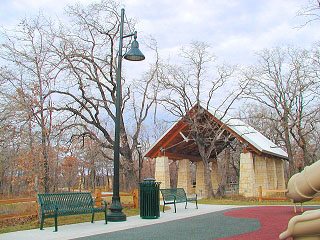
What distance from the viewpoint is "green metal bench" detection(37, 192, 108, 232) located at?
8355mm

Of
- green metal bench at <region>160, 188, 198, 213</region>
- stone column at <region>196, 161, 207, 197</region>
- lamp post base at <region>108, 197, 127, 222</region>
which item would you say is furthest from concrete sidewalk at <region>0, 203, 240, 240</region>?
stone column at <region>196, 161, 207, 197</region>

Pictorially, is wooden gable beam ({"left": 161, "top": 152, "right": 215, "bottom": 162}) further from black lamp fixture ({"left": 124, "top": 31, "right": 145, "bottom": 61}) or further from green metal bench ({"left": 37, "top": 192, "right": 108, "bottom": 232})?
green metal bench ({"left": 37, "top": 192, "right": 108, "bottom": 232})

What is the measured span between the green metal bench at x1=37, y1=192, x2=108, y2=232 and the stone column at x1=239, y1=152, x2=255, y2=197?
1523cm

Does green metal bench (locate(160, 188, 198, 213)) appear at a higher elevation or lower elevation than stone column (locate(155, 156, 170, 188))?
lower

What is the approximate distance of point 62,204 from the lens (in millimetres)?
9008

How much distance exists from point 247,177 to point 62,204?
1650 centimetres

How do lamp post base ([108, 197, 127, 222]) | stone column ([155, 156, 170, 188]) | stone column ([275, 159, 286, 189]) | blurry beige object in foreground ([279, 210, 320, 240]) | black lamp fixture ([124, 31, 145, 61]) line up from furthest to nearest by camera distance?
stone column ([275, 159, 286, 189])
stone column ([155, 156, 170, 188])
black lamp fixture ([124, 31, 145, 61])
lamp post base ([108, 197, 127, 222])
blurry beige object in foreground ([279, 210, 320, 240])

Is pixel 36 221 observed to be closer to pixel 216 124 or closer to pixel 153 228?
pixel 153 228

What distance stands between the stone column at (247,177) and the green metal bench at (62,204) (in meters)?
15.2

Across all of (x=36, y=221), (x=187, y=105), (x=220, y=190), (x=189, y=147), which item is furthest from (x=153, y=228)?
(x=189, y=147)

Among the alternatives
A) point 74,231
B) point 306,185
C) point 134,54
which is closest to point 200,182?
point 134,54

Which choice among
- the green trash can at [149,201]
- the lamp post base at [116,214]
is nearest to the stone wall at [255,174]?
the green trash can at [149,201]

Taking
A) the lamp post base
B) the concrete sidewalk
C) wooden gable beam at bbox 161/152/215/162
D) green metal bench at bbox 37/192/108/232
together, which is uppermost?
wooden gable beam at bbox 161/152/215/162

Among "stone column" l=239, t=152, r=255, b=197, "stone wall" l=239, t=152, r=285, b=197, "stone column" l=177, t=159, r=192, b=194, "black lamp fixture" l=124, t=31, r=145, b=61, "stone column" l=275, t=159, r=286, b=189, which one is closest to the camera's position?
"black lamp fixture" l=124, t=31, r=145, b=61
